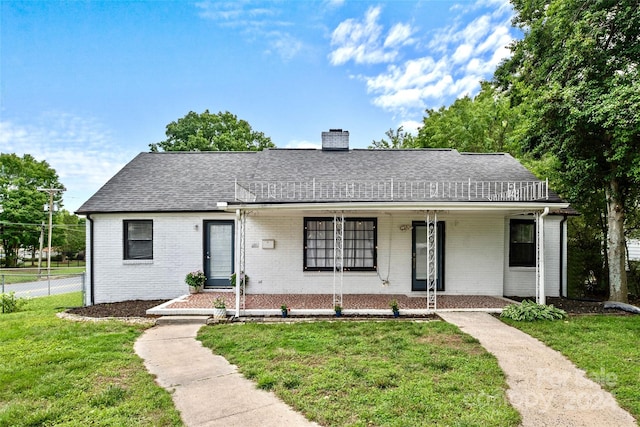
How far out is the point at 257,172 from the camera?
34.8 ft

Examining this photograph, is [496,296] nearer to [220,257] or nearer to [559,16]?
[559,16]

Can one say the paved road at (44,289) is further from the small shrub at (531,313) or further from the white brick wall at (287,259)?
the small shrub at (531,313)

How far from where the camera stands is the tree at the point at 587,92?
713 centimetres

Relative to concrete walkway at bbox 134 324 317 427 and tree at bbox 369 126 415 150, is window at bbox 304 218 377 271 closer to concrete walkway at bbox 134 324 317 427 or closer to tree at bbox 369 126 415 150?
concrete walkway at bbox 134 324 317 427

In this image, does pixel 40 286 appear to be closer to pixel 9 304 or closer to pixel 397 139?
pixel 9 304

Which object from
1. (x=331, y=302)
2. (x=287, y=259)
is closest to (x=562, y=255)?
(x=331, y=302)

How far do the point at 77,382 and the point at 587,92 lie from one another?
11.1 metres

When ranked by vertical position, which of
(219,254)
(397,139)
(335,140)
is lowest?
(219,254)

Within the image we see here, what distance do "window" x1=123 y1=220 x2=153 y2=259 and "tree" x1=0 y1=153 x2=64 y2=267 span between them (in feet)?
100

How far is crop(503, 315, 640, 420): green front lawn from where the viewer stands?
3.92 metres

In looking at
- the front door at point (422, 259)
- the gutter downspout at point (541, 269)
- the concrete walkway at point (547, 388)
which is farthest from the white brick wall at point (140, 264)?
the gutter downspout at point (541, 269)

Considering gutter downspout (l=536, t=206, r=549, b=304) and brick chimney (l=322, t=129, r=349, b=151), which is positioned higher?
brick chimney (l=322, t=129, r=349, b=151)

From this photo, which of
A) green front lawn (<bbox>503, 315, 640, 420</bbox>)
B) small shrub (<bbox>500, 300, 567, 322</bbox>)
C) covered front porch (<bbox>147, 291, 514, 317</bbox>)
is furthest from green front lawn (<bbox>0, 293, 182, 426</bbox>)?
small shrub (<bbox>500, 300, 567, 322</bbox>)

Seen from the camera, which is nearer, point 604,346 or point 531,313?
point 604,346
